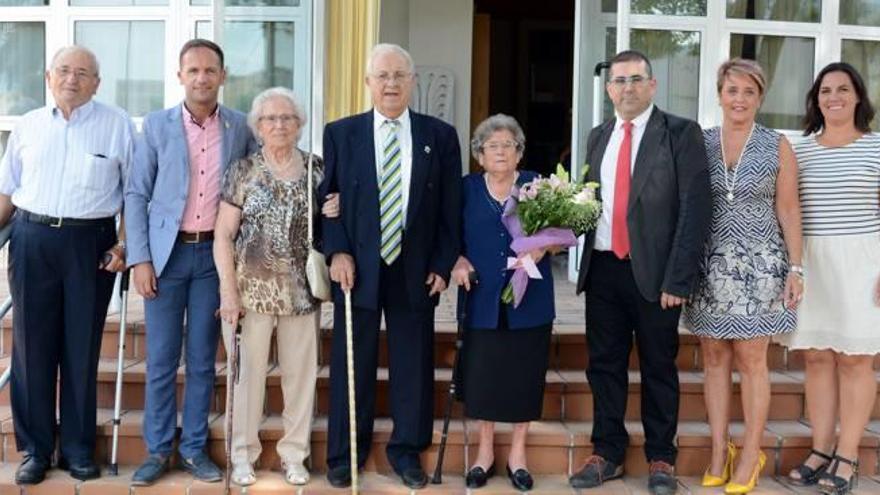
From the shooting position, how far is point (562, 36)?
9602mm

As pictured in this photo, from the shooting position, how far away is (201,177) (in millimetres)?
3332

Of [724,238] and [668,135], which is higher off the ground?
[668,135]

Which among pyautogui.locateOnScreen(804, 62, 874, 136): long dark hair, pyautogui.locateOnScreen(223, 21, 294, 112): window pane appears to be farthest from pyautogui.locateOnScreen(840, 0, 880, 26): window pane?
pyautogui.locateOnScreen(223, 21, 294, 112): window pane

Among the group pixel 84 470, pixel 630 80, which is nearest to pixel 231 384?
pixel 84 470

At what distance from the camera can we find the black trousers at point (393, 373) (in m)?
3.34

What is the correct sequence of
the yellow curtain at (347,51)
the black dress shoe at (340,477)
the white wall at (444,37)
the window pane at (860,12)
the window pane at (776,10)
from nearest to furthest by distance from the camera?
the black dress shoe at (340,477) → the yellow curtain at (347,51) → the window pane at (776,10) → the window pane at (860,12) → the white wall at (444,37)

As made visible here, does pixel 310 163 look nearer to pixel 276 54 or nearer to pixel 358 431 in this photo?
pixel 358 431

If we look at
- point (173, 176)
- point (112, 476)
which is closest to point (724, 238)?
point (173, 176)

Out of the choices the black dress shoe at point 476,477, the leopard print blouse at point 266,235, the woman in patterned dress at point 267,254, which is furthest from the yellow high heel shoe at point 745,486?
the leopard print blouse at point 266,235

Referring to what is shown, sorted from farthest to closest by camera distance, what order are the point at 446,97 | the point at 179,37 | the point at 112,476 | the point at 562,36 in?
1. the point at 562,36
2. the point at 446,97
3. the point at 179,37
4. the point at 112,476

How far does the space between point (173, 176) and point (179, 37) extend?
2.83 meters

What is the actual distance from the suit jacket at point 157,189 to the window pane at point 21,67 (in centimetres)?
338

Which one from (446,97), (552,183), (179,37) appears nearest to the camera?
(552,183)

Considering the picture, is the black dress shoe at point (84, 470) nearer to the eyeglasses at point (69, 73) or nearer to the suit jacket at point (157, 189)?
the suit jacket at point (157, 189)
